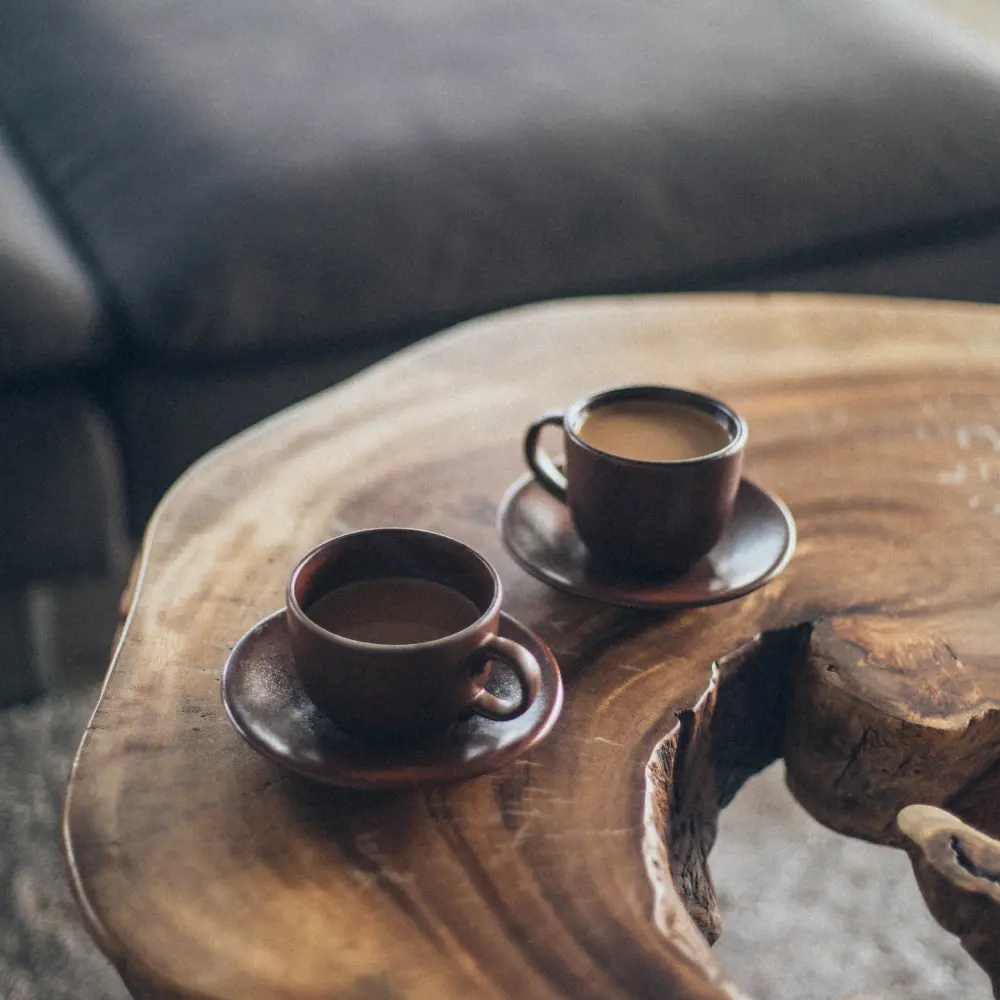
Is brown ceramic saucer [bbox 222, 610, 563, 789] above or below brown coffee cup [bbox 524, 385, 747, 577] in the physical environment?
below

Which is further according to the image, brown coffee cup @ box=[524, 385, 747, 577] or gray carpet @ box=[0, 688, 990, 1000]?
gray carpet @ box=[0, 688, 990, 1000]

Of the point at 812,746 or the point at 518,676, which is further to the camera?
the point at 812,746

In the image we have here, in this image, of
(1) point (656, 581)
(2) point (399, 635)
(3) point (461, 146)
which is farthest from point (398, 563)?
(3) point (461, 146)

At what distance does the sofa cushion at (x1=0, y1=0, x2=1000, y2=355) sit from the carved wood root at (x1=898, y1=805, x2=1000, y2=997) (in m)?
0.74

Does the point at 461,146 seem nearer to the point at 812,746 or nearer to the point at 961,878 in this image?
the point at 812,746

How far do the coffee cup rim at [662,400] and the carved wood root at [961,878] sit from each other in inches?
7.1

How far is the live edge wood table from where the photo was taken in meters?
0.39

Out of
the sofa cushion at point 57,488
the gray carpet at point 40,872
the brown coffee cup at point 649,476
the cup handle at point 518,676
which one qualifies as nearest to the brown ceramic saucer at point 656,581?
the brown coffee cup at point 649,476

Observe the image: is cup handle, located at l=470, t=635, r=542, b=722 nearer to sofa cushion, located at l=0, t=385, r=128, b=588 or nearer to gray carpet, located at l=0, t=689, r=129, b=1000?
gray carpet, located at l=0, t=689, r=129, b=1000

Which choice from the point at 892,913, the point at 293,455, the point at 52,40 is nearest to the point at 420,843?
the point at 293,455

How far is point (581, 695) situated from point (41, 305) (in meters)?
0.64

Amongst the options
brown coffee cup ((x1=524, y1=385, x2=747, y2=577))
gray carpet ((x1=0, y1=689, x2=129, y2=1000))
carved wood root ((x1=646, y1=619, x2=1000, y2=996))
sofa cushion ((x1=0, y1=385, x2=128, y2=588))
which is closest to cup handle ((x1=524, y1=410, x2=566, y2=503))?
brown coffee cup ((x1=524, y1=385, x2=747, y2=577))

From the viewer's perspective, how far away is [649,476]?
0.52 m

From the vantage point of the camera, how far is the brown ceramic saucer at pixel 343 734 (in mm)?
422
